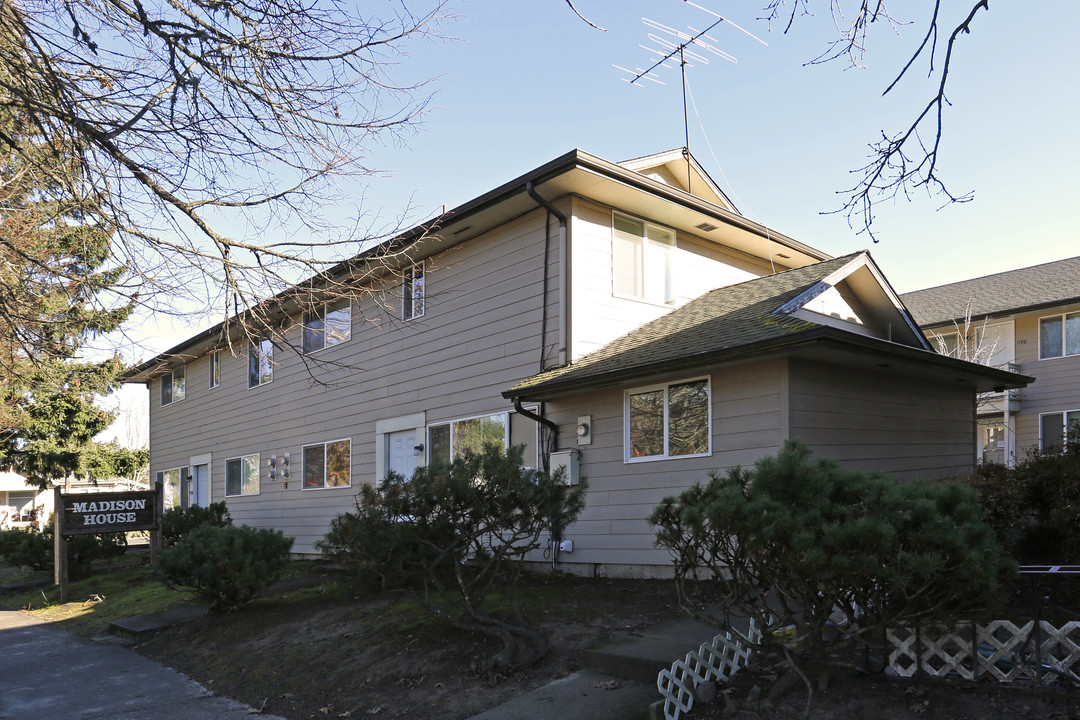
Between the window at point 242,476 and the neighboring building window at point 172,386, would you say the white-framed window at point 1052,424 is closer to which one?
the window at point 242,476

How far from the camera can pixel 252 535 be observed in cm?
1079

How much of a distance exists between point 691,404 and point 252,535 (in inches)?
236

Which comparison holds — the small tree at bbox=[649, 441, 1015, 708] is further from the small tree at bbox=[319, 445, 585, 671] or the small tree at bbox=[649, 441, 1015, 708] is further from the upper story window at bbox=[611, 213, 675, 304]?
the upper story window at bbox=[611, 213, 675, 304]

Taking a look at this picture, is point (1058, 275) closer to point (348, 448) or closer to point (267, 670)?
point (348, 448)

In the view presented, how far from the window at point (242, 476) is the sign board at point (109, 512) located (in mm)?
3950

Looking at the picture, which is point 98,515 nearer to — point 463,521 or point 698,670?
point 463,521

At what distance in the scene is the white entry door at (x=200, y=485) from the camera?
21453 mm

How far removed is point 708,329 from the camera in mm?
10242

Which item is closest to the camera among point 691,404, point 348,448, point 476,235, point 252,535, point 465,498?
point 465,498

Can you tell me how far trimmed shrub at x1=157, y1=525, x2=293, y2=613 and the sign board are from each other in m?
4.57

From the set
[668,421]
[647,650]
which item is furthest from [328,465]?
[647,650]

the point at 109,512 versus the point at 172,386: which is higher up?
the point at 172,386

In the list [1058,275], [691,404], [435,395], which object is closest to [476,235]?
[435,395]

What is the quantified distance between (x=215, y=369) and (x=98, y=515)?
23.6 feet
